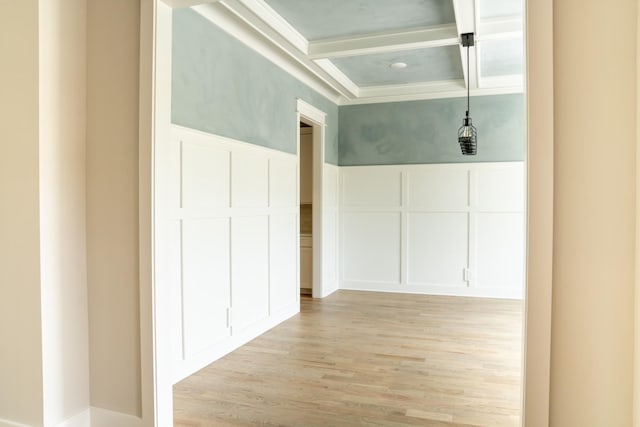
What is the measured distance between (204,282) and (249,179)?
1058 mm

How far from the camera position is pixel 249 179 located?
388 cm

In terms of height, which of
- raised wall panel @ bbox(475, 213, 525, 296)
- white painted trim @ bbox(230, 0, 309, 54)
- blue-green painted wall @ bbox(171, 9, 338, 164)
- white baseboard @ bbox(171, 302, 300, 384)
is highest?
white painted trim @ bbox(230, 0, 309, 54)

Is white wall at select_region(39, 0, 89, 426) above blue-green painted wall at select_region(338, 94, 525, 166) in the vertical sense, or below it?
below

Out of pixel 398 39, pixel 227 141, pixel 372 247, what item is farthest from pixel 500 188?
pixel 227 141

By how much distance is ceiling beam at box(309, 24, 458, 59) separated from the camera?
3832mm

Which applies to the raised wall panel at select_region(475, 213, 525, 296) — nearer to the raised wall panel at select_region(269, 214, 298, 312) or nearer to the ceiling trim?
the ceiling trim

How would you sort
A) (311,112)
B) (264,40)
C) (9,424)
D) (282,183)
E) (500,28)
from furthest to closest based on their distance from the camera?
(311,112), (282,183), (264,40), (500,28), (9,424)

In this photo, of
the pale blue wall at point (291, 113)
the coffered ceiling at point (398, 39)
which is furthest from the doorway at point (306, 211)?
the coffered ceiling at point (398, 39)

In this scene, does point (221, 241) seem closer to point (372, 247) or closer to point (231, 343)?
point (231, 343)

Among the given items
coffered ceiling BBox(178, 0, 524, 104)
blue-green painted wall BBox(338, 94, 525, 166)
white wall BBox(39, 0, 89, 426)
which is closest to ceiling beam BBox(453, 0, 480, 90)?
coffered ceiling BBox(178, 0, 524, 104)

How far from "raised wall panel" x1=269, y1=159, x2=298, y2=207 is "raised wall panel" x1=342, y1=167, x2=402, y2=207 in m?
1.45

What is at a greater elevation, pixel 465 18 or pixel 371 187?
pixel 465 18

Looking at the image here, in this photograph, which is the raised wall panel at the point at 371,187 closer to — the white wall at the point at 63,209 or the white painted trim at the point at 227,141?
the white painted trim at the point at 227,141

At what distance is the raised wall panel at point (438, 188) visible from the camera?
5719 millimetres
